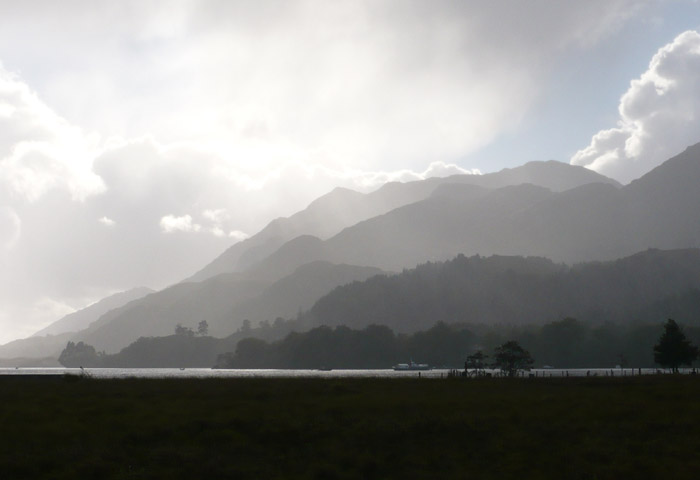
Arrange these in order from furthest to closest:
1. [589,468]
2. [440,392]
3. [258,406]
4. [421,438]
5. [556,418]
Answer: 1. [440,392]
2. [258,406]
3. [556,418]
4. [421,438]
5. [589,468]

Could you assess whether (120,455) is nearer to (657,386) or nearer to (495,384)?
(495,384)

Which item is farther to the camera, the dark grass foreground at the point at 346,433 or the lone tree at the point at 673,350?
the lone tree at the point at 673,350

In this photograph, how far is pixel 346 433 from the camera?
170 ft

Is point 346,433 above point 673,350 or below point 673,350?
below

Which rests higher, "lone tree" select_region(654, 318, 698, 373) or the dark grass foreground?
"lone tree" select_region(654, 318, 698, 373)

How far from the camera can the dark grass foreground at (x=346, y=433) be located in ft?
143

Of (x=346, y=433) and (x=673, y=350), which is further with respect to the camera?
(x=673, y=350)

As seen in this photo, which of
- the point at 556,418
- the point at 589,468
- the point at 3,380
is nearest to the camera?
the point at 589,468

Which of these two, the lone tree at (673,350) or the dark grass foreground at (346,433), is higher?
the lone tree at (673,350)

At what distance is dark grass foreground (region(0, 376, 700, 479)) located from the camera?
43.6 m

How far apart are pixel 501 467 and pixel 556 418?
1425 centimetres

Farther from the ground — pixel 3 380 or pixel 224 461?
pixel 3 380

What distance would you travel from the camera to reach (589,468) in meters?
43.5

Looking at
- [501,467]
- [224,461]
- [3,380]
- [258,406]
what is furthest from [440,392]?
[3,380]
